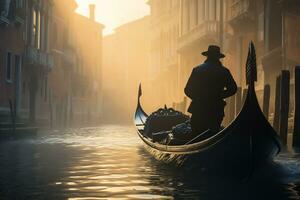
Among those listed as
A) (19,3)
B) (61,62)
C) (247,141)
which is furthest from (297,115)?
(61,62)

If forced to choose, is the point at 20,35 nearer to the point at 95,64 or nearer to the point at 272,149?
the point at 272,149

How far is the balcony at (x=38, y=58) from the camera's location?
23.8 m

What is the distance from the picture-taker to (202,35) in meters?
23.8

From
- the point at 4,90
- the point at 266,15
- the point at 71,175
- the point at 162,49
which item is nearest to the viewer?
the point at 71,175

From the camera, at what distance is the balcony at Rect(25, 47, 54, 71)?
23781 mm

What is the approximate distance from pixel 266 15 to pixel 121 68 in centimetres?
3644

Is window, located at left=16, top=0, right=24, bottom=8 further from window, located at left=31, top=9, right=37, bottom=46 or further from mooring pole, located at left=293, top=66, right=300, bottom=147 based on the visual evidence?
mooring pole, located at left=293, top=66, right=300, bottom=147

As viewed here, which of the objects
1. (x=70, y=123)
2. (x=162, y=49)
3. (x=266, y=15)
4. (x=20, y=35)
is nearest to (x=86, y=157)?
(x=266, y=15)

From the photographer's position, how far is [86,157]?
417 inches

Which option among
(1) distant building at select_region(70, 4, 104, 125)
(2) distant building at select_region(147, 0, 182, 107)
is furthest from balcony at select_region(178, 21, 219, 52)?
(1) distant building at select_region(70, 4, 104, 125)

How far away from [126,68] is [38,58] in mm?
27386

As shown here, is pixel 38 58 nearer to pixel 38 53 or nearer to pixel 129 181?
pixel 38 53

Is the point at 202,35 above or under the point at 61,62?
above

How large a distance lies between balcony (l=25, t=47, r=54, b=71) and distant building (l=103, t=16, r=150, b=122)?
22125 millimetres
